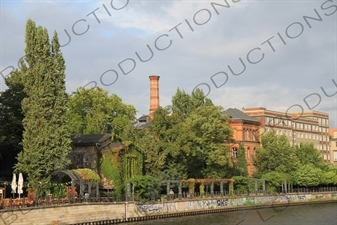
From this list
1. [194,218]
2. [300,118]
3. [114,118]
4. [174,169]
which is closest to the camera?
[194,218]

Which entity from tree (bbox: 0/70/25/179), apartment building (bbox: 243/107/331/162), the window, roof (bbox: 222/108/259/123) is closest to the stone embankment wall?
tree (bbox: 0/70/25/179)

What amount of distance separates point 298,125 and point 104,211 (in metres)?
81.8

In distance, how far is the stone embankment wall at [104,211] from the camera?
140 ft

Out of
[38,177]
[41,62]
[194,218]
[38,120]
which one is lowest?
[194,218]

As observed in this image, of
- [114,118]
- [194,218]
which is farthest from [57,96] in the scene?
[114,118]

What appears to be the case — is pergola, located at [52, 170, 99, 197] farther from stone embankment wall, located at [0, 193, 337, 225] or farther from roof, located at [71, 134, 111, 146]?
roof, located at [71, 134, 111, 146]

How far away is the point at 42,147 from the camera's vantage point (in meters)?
51.4

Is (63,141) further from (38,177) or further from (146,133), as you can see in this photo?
(146,133)

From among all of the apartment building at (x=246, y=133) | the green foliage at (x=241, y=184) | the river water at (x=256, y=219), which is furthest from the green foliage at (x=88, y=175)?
the apartment building at (x=246, y=133)

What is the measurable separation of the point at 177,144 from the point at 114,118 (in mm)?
22467

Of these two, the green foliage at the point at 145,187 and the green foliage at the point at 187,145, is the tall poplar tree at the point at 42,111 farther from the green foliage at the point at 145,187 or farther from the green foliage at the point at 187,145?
the green foliage at the point at 187,145

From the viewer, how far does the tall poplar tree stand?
51406 mm

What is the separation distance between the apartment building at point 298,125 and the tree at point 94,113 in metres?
31.1

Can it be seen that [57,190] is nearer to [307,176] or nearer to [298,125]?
[307,176]
